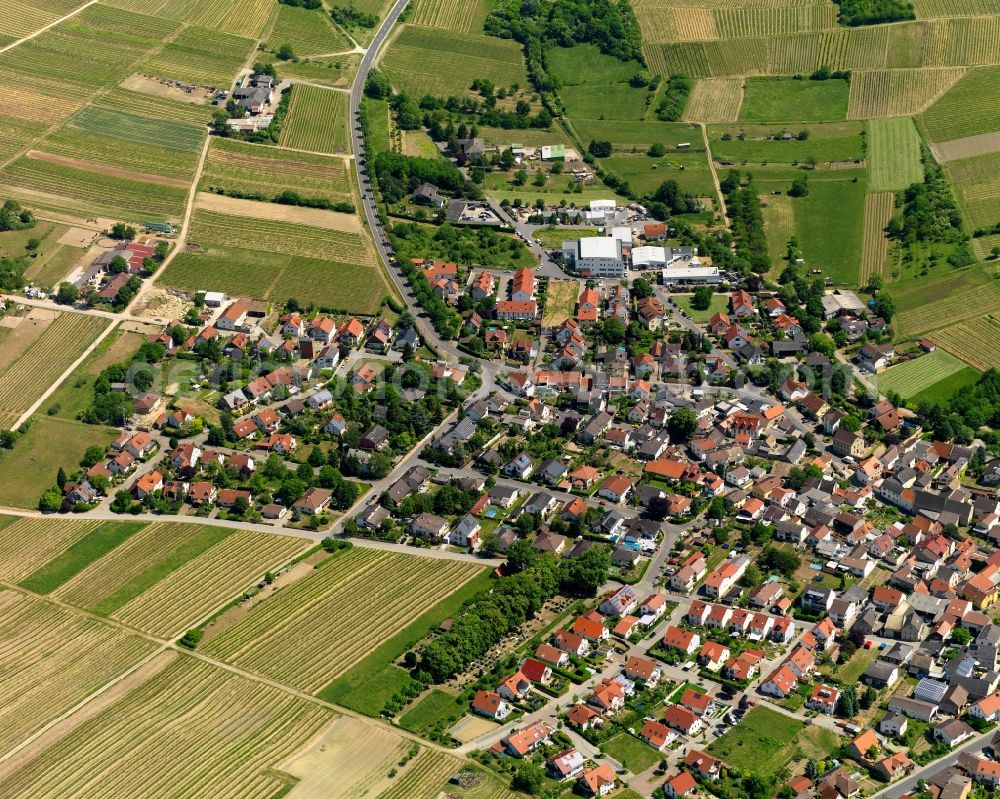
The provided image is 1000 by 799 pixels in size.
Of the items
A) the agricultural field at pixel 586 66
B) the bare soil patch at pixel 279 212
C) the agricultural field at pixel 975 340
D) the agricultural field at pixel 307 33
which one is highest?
the agricultural field at pixel 307 33

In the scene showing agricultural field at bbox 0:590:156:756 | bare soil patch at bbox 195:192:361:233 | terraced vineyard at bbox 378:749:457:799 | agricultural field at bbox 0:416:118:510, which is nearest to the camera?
terraced vineyard at bbox 378:749:457:799

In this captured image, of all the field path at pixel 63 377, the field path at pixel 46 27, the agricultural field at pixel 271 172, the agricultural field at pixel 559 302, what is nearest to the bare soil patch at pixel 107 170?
the agricultural field at pixel 271 172

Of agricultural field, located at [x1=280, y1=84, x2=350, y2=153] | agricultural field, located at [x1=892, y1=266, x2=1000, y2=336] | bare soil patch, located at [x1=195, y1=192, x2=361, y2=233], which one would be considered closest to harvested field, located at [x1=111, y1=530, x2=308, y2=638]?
bare soil patch, located at [x1=195, y1=192, x2=361, y2=233]

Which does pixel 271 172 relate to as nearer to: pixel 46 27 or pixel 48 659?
pixel 46 27

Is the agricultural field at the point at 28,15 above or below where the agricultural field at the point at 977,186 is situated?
above

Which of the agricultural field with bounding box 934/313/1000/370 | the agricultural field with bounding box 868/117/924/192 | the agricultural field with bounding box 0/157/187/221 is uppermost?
the agricultural field with bounding box 868/117/924/192

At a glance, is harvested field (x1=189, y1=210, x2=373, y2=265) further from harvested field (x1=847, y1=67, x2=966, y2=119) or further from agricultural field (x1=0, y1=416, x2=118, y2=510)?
harvested field (x1=847, y1=67, x2=966, y2=119)

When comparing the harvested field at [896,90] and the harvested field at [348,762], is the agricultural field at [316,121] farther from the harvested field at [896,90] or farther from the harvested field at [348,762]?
the harvested field at [348,762]

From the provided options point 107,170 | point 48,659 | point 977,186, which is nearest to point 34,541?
point 48,659
